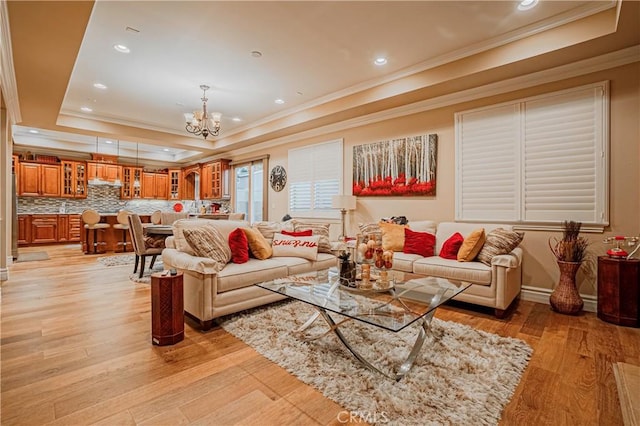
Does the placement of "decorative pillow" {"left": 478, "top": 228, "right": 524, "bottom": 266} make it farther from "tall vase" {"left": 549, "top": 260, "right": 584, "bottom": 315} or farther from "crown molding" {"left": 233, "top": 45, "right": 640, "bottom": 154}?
"crown molding" {"left": 233, "top": 45, "right": 640, "bottom": 154}

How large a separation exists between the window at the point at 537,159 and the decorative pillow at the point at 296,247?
2137 mm

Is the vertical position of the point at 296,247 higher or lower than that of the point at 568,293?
higher

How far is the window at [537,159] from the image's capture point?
3242 millimetres

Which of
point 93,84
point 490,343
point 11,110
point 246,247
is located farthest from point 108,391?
point 11,110

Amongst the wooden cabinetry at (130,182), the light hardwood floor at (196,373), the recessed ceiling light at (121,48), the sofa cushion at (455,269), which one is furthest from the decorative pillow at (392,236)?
the wooden cabinetry at (130,182)

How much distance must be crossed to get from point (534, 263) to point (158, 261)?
6.41 m

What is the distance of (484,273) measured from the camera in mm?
3074

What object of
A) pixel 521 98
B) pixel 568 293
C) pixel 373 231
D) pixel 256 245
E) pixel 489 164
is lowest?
pixel 568 293

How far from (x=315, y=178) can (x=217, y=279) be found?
3.74 metres

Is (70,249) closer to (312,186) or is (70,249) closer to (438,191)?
(312,186)

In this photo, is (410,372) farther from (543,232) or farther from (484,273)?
(543,232)

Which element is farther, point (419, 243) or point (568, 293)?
point (419, 243)

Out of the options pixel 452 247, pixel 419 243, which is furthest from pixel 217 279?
pixel 452 247

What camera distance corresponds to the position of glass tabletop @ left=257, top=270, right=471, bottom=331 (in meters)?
1.86
